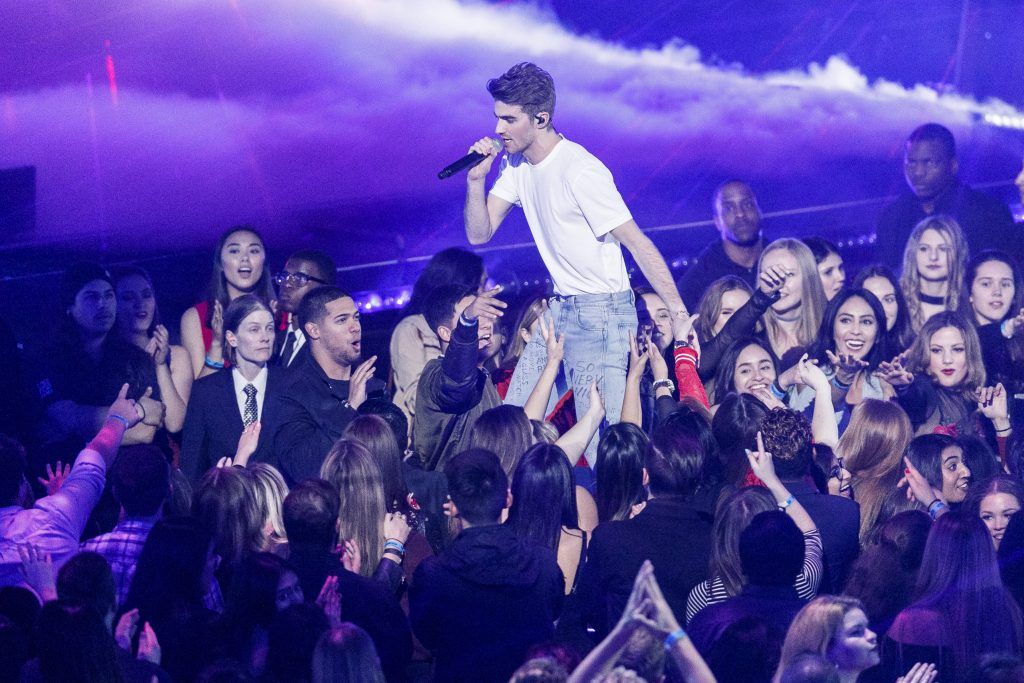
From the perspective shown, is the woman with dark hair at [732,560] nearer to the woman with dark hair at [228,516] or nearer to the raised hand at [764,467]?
the raised hand at [764,467]

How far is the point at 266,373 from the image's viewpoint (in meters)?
4.36

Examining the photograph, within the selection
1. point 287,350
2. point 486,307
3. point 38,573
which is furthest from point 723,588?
point 287,350

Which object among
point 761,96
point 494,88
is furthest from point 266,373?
point 761,96

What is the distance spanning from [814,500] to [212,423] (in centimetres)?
214

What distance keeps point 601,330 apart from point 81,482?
1799mm

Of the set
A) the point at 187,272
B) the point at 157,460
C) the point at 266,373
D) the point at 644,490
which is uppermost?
the point at 187,272

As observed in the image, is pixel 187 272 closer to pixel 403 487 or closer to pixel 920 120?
pixel 403 487

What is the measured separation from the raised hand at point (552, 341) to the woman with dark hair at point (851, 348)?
116 cm

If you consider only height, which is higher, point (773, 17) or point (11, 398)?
point (773, 17)

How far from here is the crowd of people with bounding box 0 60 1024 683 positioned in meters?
2.62

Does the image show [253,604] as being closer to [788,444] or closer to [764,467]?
[764,467]

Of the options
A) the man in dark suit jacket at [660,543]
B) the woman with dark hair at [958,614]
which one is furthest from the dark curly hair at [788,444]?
the woman with dark hair at [958,614]

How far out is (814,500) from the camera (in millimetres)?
3314

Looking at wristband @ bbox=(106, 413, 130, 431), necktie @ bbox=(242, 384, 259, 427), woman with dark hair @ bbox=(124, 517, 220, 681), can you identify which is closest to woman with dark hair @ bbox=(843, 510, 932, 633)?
woman with dark hair @ bbox=(124, 517, 220, 681)
